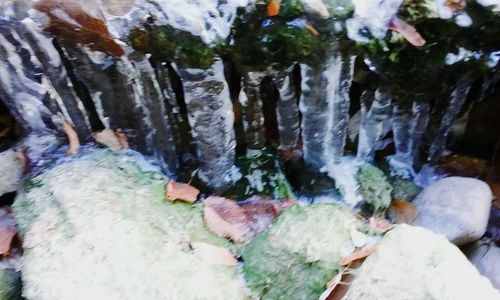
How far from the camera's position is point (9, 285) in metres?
1.99

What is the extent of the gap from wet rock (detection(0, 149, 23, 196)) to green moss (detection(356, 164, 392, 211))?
62.4 inches

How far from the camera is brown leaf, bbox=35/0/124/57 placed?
1985mm

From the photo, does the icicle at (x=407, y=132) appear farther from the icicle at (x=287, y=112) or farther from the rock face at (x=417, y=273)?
the rock face at (x=417, y=273)

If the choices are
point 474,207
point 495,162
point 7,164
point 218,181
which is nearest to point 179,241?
point 218,181

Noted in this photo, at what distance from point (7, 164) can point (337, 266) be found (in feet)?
5.07

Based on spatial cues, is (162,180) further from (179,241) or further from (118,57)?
(118,57)

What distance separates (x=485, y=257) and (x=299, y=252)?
106cm

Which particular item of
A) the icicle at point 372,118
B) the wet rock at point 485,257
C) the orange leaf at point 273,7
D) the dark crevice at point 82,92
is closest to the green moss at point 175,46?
the orange leaf at point 273,7

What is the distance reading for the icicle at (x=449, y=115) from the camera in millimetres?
2428

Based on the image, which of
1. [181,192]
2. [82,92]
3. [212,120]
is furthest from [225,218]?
[82,92]

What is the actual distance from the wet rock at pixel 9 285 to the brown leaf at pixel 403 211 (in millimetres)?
1672

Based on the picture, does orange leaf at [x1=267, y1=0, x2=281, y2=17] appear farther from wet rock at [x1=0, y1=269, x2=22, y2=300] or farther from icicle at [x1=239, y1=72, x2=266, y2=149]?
wet rock at [x1=0, y1=269, x2=22, y2=300]

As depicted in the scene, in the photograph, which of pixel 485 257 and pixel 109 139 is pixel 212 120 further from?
pixel 485 257

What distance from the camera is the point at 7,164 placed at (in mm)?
2389
